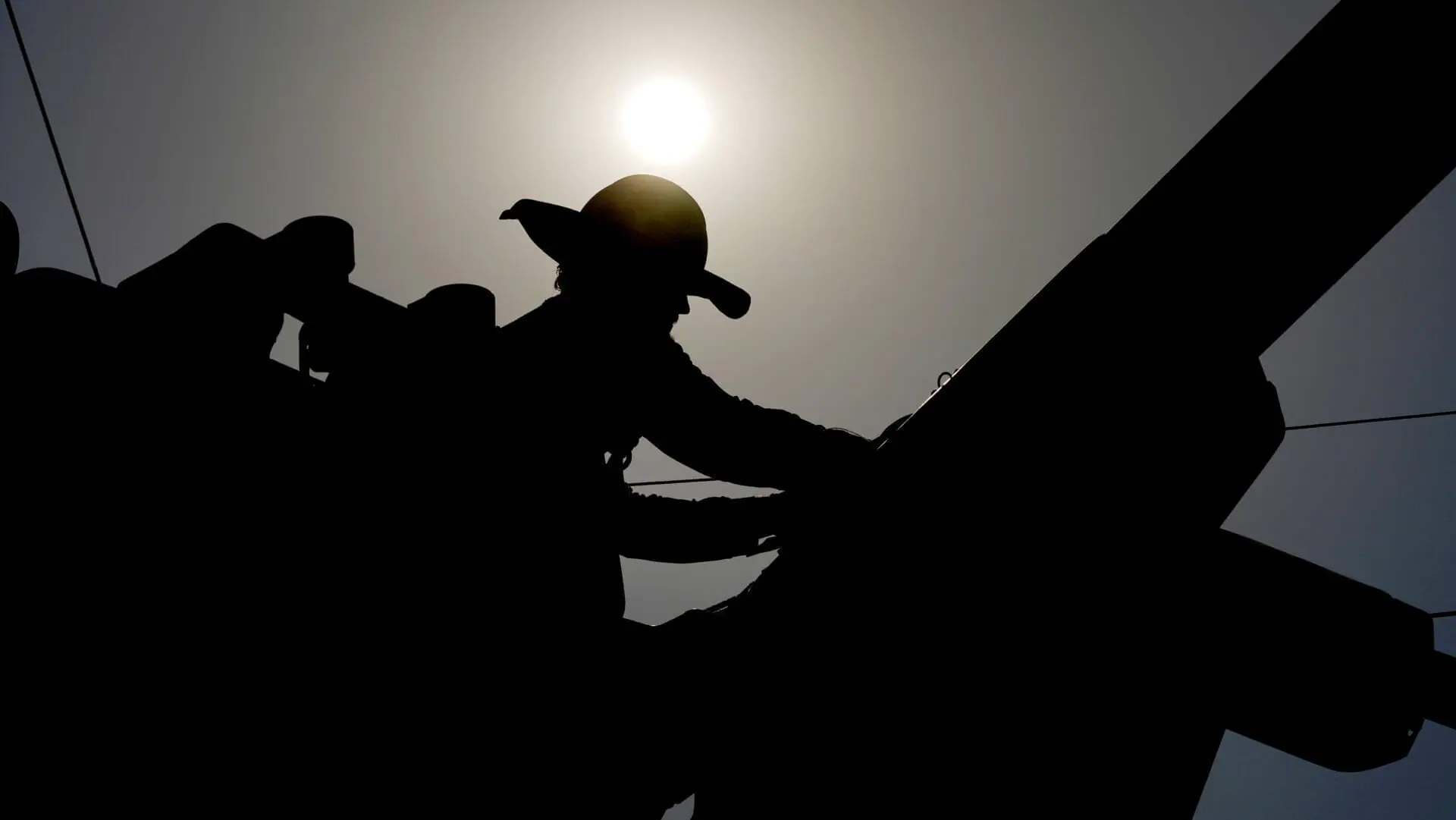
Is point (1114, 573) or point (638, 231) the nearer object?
point (1114, 573)

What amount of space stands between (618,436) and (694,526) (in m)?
0.46

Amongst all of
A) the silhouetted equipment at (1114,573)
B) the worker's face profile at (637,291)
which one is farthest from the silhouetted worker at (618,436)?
the silhouetted equipment at (1114,573)

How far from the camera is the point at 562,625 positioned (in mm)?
2457

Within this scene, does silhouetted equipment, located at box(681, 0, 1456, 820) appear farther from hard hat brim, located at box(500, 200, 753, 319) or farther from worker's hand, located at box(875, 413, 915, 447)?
hard hat brim, located at box(500, 200, 753, 319)

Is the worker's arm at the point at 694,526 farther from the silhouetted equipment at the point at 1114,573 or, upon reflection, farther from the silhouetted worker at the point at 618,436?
the silhouetted equipment at the point at 1114,573

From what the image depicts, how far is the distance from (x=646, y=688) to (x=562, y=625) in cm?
33

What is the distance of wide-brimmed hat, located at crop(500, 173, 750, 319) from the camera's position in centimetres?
309

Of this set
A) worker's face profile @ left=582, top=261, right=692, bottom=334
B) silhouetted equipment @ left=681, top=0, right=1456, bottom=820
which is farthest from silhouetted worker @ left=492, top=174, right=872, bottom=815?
silhouetted equipment @ left=681, top=0, right=1456, bottom=820

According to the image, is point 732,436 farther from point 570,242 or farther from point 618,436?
point 570,242

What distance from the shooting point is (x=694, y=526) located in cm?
280

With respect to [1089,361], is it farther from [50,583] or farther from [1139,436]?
[50,583]

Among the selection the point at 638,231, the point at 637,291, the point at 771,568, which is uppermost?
the point at 638,231

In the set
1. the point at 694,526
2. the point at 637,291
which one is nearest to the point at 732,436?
the point at 694,526

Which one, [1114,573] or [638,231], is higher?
[638,231]
